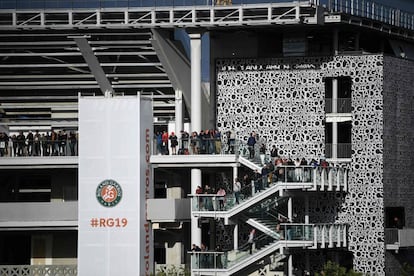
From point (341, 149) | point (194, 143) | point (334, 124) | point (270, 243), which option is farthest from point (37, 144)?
point (341, 149)

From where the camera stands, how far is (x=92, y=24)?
8162 cm

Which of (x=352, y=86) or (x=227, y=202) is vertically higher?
(x=352, y=86)

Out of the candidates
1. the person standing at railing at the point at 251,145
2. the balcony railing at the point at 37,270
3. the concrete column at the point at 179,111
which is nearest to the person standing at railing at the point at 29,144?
the balcony railing at the point at 37,270

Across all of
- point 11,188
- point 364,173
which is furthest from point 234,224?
point 11,188

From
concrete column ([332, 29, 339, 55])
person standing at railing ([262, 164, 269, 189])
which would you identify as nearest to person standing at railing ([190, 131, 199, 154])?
person standing at railing ([262, 164, 269, 189])

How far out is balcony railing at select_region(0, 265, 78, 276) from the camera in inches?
3206

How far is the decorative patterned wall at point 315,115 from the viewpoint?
81.5 m

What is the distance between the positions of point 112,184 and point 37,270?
20.7 ft

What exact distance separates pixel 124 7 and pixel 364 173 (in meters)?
13.9

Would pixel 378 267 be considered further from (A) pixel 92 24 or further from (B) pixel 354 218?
(A) pixel 92 24

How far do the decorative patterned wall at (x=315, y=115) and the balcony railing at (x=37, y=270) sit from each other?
10.3 meters

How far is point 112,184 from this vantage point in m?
79.2

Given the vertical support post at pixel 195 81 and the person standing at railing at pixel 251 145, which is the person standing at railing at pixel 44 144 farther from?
the person standing at railing at pixel 251 145

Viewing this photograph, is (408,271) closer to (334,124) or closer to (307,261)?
(307,261)
